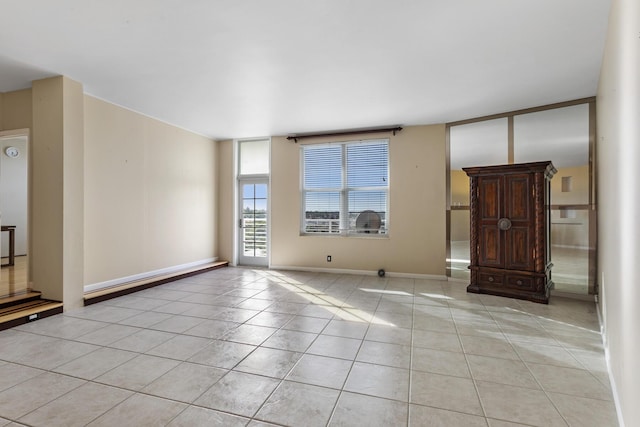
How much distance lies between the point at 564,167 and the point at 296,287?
4.28 metres

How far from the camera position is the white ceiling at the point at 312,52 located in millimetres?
2422

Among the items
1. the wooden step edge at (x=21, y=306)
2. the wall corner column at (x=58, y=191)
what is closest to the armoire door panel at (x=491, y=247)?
the wall corner column at (x=58, y=191)

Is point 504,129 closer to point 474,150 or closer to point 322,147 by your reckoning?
point 474,150

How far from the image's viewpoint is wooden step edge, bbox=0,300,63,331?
10.3 ft

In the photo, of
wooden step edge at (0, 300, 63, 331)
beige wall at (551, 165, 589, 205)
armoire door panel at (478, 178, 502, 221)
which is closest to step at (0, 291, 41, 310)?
wooden step edge at (0, 300, 63, 331)

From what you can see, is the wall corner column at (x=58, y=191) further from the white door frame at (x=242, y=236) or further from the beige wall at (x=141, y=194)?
the white door frame at (x=242, y=236)

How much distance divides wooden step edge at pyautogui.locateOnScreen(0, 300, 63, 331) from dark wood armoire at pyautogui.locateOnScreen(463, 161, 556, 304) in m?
5.43

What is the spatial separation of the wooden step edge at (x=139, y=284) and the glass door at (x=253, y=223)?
732mm

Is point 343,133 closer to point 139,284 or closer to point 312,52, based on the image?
point 312,52

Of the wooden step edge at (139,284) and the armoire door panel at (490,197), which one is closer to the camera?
the wooden step edge at (139,284)

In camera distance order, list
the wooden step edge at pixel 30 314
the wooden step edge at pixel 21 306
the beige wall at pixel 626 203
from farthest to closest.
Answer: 1. the wooden step edge at pixel 21 306
2. the wooden step edge at pixel 30 314
3. the beige wall at pixel 626 203

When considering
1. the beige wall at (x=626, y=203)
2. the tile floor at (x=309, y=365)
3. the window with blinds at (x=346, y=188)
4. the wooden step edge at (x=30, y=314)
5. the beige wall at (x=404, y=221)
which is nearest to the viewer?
the beige wall at (x=626, y=203)

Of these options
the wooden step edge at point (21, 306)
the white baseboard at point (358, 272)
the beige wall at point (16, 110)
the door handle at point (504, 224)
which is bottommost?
the white baseboard at point (358, 272)

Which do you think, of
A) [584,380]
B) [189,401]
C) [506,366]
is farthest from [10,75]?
[584,380]
